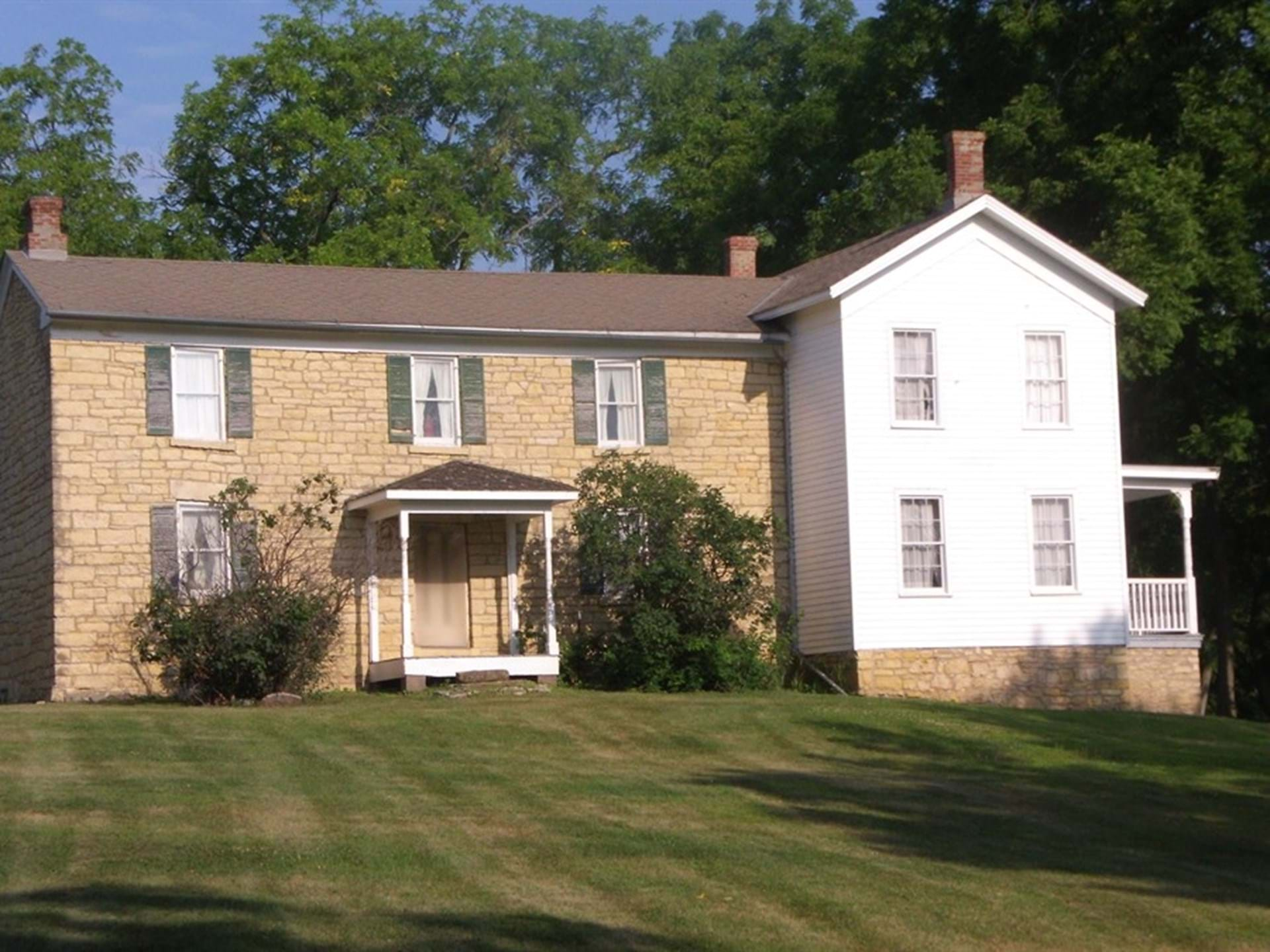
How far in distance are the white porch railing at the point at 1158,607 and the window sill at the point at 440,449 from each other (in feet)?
35.4

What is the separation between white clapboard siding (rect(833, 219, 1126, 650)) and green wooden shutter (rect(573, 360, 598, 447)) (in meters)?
3.23

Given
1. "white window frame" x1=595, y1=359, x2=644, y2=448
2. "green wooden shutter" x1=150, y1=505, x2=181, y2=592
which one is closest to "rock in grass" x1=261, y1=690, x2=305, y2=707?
"green wooden shutter" x1=150, y1=505, x2=181, y2=592

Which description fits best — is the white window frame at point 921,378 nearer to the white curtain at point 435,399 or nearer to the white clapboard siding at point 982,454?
the white clapboard siding at point 982,454

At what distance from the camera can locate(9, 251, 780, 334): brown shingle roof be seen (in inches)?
1182

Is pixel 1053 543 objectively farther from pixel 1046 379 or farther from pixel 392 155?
pixel 392 155

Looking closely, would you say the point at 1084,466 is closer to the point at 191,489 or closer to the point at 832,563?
the point at 832,563

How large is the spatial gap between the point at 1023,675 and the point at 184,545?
12.5 m

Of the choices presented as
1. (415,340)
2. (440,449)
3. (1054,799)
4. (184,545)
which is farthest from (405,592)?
(1054,799)

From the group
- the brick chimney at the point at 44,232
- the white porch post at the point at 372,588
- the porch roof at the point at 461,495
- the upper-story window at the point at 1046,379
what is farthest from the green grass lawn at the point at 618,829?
the brick chimney at the point at 44,232

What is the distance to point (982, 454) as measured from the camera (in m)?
31.9

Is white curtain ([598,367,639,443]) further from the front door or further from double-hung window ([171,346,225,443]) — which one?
double-hung window ([171,346,225,443])

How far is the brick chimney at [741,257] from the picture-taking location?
37094 mm

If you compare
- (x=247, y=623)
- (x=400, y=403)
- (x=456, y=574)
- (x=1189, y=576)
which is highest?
(x=400, y=403)

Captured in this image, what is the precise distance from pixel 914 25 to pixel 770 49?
2019 cm
